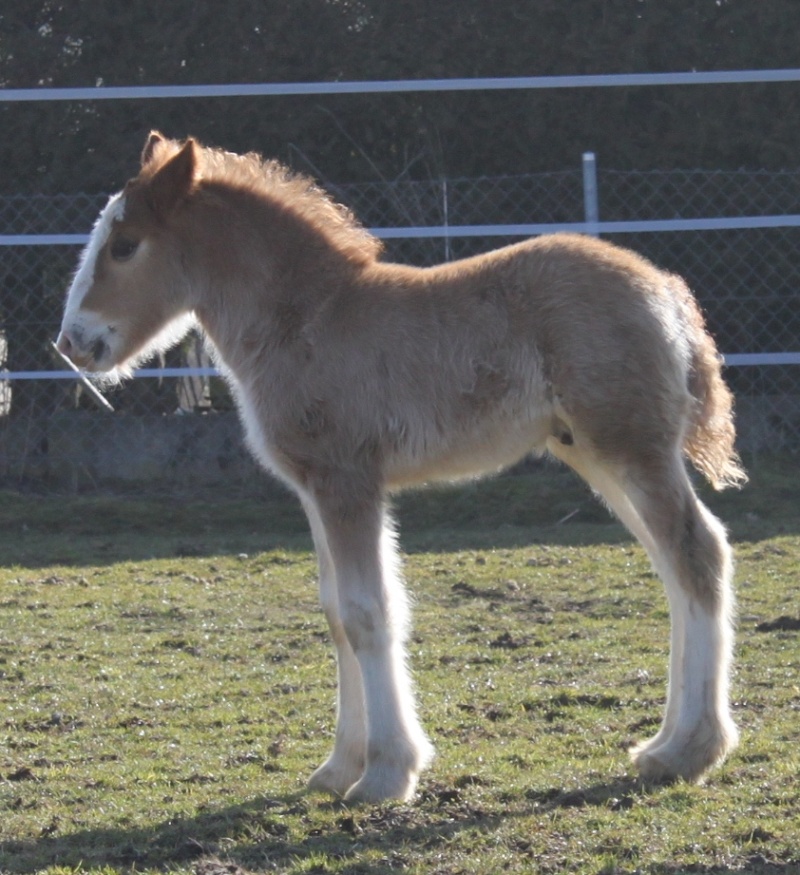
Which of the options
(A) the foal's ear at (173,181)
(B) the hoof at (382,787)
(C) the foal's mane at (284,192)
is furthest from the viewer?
(C) the foal's mane at (284,192)

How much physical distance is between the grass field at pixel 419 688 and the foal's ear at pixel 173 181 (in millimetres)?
1897

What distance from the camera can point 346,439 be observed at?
4363mm

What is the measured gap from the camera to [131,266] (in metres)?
4.70

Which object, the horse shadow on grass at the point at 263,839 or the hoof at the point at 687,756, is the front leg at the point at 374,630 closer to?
the horse shadow on grass at the point at 263,839

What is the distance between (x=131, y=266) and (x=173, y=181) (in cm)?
32

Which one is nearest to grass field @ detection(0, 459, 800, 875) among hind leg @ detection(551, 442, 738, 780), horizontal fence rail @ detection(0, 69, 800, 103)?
hind leg @ detection(551, 442, 738, 780)

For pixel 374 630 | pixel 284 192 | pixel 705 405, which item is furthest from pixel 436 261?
pixel 374 630

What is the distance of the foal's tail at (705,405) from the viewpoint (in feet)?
14.9

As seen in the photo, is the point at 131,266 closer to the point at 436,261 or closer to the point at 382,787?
the point at 382,787

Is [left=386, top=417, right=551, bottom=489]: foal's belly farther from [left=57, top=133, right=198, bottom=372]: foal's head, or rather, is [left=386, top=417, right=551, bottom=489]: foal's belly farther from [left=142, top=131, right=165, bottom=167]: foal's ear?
[left=142, top=131, right=165, bottom=167]: foal's ear

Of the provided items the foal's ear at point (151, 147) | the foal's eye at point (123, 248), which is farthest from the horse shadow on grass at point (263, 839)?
the foal's ear at point (151, 147)

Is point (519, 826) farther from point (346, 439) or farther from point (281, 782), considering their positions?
point (346, 439)

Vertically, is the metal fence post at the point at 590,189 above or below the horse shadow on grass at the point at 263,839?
above

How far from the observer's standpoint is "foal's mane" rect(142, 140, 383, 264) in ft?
15.7
